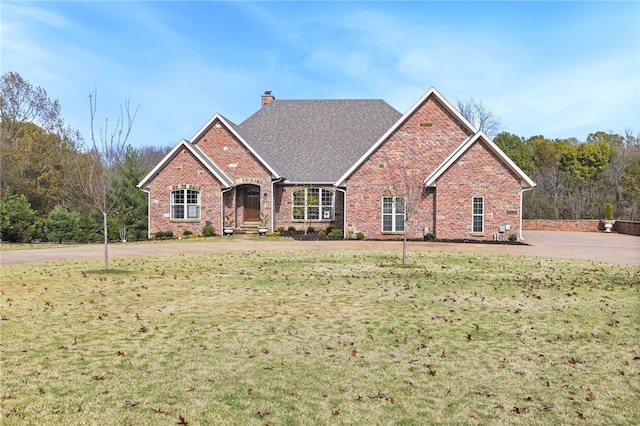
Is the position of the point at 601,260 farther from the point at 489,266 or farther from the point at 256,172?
the point at 256,172

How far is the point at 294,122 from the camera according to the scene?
38312 mm

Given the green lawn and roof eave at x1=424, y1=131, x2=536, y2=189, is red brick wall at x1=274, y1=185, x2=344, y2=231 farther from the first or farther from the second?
the green lawn

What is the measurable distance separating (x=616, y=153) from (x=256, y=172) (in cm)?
5202

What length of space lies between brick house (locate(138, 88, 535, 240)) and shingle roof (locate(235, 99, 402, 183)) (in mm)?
121

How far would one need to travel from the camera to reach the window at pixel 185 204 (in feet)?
104

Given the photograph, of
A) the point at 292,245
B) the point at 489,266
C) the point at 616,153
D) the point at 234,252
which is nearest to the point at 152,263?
the point at 234,252

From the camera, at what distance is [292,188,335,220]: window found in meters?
33.4

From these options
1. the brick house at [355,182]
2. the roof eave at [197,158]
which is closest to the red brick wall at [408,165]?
the brick house at [355,182]

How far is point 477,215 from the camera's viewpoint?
1137 inches

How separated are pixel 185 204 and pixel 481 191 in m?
18.2

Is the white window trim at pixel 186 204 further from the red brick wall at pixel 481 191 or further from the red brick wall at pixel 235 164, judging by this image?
the red brick wall at pixel 481 191

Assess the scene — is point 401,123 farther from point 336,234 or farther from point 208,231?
point 208,231

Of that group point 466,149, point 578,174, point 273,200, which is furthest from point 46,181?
point 578,174

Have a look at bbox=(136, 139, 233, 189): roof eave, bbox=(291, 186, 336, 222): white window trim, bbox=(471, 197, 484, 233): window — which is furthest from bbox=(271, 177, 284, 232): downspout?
bbox=(471, 197, 484, 233): window
